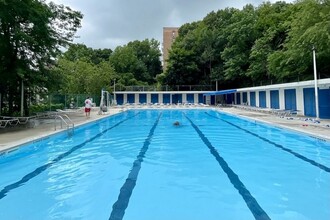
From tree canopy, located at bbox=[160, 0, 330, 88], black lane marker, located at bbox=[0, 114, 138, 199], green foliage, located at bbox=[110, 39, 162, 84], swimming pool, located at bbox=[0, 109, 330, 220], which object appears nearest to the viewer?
swimming pool, located at bbox=[0, 109, 330, 220]

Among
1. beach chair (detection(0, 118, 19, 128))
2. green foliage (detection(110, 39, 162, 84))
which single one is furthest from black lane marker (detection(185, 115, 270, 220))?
green foliage (detection(110, 39, 162, 84))

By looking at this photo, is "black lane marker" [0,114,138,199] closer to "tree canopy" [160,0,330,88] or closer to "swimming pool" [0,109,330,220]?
"swimming pool" [0,109,330,220]

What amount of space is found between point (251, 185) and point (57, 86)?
15.2 meters

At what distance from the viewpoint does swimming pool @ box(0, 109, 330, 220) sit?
445cm

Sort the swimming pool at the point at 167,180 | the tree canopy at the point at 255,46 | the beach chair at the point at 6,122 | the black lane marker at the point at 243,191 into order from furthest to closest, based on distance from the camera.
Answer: the tree canopy at the point at 255,46, the beach chair at the point at 6,122, the swimming pool at the point at 167,180, the black lane marker at the point at 243,191

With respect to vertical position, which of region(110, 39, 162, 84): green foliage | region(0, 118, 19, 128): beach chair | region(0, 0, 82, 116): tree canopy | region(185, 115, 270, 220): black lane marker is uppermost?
region(110, 39, 162, 84): green foliage

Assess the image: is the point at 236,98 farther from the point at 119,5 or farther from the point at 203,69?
the point at 119,5

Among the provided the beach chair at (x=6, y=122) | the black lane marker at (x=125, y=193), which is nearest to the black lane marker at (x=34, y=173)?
the black lane marker at (x=125, y=193)

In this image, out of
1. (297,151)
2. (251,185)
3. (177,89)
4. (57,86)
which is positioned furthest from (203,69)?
(251,185)

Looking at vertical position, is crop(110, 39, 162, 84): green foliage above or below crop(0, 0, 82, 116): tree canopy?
above

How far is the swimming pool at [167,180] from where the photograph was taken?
4.45 metres

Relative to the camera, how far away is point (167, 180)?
6.00m

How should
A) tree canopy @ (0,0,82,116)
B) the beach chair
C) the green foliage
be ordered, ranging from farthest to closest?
the green foliage → tree canopy @ (0,0,82,116) → the beach chair

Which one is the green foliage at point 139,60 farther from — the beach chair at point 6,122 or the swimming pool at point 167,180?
the swimming pool at point 167,180
